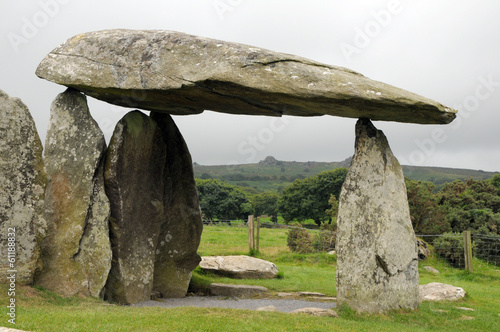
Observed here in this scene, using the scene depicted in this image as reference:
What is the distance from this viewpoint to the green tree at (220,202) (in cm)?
4728

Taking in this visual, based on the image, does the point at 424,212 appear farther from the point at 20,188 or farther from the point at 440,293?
the point at 20,188

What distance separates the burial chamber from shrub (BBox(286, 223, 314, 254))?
35.1ft

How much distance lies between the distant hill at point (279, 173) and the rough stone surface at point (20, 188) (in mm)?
79967

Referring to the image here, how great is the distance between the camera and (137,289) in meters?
11.3

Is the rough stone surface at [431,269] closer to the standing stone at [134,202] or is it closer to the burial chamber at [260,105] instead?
the burial chamber at [260,105]

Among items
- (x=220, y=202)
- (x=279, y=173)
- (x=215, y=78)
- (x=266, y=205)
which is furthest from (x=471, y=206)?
(x=279, y=173)

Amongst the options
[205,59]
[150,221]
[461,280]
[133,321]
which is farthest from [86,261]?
[461,280]

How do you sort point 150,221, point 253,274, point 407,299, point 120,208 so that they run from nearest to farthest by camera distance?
1. point 407,299
2. point 120,208
3. point 150,221
4. point 253,274

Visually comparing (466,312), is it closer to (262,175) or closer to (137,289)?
(137,289)

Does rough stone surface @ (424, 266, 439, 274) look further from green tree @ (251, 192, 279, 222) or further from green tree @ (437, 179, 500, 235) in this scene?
green tree @ (251, 192, 279, 222)

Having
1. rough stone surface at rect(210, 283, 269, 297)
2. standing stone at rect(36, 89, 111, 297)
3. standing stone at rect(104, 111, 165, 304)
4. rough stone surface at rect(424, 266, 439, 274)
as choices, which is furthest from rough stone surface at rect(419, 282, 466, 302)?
standing stone at rect(36, 89, 111, 297)

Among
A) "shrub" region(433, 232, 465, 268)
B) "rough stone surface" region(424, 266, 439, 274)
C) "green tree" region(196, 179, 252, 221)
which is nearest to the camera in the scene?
"rough stone surface" region(424, 266, 439, 274)

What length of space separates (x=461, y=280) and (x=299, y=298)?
6.83 metres

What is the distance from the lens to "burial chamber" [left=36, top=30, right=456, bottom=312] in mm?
9227
